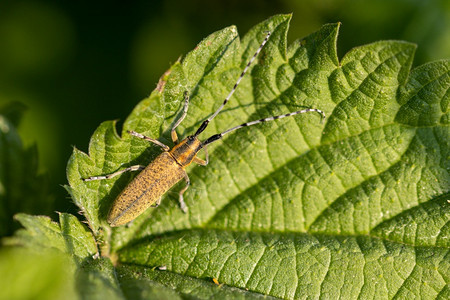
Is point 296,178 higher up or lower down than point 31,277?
lower down

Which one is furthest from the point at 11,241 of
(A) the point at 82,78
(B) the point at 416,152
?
(A) the point at 82,78

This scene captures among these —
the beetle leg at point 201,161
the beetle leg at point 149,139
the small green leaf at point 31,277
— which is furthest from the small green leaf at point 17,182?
the small green leaf at point 31,277

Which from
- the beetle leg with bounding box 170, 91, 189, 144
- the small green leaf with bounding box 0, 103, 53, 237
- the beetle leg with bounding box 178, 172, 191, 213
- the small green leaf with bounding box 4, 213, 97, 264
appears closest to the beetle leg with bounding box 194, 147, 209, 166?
the beetle leg with bounding box 178, 172, 191, 213

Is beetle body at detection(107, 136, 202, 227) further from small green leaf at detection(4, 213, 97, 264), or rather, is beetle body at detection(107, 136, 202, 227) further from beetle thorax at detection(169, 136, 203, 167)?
small green leaf at detection(4, 213, 97, 264)

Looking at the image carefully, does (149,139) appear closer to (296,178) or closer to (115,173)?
(115,173)

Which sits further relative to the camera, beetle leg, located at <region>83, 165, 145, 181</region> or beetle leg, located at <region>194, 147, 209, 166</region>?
beetle leg, located at <region>194, 147, 209, 166</region>

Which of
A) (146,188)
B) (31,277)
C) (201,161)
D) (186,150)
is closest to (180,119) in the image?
(186,150)
